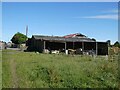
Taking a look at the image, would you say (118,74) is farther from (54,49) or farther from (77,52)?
(54,49)

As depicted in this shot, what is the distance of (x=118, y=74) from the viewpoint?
13.2 m

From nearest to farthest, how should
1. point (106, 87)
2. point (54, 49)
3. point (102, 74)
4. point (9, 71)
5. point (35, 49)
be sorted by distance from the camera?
point (106, 87), point (102, 74), point (9, 71), point (54, 49), point (35, 49)

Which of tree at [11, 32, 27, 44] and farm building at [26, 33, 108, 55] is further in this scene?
tree at [11, 32, 27, 44]

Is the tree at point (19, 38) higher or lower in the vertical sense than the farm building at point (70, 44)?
higher

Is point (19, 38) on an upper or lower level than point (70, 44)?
upper

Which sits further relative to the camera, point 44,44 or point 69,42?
point 69,42

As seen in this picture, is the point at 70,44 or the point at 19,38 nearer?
the point at 70,44

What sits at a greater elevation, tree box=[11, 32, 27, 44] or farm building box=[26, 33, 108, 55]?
tree box=[11, 32, 27, 44]

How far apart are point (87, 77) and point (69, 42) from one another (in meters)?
30.6

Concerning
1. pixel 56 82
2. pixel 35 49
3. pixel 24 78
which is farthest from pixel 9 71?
pixel 35 49

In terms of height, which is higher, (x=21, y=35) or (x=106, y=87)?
(x=21, y=35)

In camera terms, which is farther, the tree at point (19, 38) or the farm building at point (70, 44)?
the tree at point (19, 38)

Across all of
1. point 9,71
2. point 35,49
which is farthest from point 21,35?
point 9,71

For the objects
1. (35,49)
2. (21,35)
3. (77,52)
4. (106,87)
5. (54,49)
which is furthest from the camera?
(21,35)
